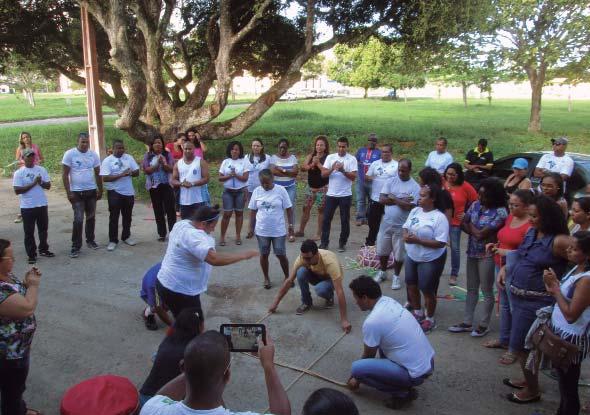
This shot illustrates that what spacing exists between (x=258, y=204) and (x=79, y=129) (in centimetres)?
2074

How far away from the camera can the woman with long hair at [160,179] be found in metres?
8.52

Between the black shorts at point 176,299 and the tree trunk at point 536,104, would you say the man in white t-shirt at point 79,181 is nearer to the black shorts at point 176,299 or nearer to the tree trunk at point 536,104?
the black shorts at point 176,299

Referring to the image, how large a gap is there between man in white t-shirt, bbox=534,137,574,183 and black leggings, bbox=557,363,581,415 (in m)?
5.14

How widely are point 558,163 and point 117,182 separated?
23.6ft

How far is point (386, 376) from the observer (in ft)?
13.7

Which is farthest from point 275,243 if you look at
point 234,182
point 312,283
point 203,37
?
point 203,37

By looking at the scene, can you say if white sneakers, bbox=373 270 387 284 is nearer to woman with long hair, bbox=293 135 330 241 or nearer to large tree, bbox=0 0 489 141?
woman with long hair, bbox=293 135 330 241

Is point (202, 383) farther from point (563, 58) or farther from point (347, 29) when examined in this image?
point (563, 58)

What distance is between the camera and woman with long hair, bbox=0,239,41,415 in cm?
344

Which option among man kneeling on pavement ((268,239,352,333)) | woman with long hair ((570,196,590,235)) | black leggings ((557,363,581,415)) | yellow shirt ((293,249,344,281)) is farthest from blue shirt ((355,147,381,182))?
black leggings ((557,363,581,415))

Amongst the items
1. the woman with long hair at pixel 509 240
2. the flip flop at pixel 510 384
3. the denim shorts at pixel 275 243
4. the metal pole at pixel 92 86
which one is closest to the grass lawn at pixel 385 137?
the metal pole at pixel 92 86

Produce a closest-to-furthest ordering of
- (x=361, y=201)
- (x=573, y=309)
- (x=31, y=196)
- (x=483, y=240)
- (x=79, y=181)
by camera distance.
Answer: (x=573, y=309) < (x=483, y=240) < (x=31, y=196) < (x=79, y=181) < (x=361, y=201)

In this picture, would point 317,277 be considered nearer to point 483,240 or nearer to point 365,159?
point 483,240

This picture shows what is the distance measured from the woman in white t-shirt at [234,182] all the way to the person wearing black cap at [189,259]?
4.05 m
